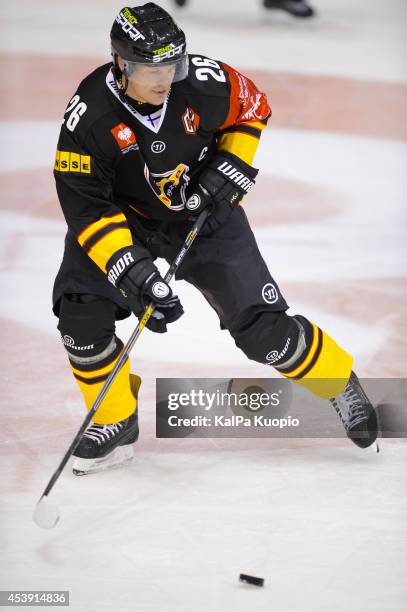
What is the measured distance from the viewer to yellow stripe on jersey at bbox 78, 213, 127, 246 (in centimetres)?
340

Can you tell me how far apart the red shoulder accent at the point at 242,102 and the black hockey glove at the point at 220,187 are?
0.35 ft

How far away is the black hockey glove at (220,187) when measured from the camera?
355 cm

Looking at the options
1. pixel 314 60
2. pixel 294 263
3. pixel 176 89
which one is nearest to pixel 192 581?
pixel 176 89

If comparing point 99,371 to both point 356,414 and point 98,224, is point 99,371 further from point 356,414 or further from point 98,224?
point 356,414

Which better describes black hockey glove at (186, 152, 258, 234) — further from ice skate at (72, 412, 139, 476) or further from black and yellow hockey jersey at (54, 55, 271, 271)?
ice skate at (72, 412, 139, 476)

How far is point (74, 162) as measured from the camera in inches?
132

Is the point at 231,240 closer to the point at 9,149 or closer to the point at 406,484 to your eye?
the point at 406,484

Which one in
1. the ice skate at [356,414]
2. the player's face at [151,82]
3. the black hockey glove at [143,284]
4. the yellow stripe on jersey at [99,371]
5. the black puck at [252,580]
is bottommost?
the ice skate at [356,414]

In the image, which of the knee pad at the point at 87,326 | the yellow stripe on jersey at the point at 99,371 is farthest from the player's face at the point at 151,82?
the yellow stripe on jersey at the point at 99,371

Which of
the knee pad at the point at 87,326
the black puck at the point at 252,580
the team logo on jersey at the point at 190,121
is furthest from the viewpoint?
the knee pad at the point at 87,326

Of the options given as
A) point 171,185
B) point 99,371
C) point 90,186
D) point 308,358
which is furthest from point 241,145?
point 99,371

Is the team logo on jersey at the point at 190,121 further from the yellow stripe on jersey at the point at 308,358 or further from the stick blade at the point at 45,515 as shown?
the stick blade at the point at 45,515

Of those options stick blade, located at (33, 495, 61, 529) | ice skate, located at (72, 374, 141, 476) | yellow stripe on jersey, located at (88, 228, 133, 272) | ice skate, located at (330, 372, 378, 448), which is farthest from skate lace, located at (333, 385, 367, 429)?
stick blade, located at (33, 495, 61, 529)

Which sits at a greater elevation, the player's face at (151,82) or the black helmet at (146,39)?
the black helmet at (146,39)
